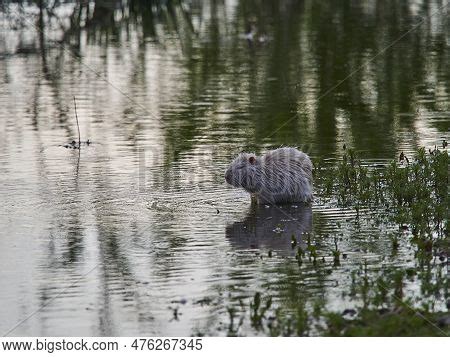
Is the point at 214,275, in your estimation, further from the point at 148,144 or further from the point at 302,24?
Result: the point at 302,24

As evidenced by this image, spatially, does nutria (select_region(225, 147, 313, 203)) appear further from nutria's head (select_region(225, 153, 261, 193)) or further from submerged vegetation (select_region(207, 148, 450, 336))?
submerged vegetation (select_region(207, 148, 450, 336))

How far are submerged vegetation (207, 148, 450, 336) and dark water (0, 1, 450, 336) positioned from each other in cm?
16

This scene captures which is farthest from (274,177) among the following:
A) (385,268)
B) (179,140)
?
(179,140)

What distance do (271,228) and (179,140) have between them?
5351 millimetres

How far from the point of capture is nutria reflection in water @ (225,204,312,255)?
11.2 meters

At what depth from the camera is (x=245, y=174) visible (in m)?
12.9

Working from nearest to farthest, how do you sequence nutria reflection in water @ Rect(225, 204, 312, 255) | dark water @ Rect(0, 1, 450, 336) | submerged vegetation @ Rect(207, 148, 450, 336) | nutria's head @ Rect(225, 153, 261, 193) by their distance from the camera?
submerged vegetation @ Rect(207, 148, 450, 336), dark water @ Rect(0, 1, 450, 336), nutria reflection in water @ Rect(225, 204, 312, 255), nutria's head @ Rect(225, 153, 261, 193)

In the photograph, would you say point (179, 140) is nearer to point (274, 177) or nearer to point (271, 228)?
point (274, 177)

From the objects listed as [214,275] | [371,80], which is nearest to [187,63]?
[371,80]

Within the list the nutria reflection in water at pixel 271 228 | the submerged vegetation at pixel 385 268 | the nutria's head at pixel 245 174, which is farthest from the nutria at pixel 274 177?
the submerged vegetation at pixel 385 268

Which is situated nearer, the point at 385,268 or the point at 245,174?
the point at 385,268

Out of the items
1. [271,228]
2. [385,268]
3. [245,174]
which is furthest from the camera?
[245,174]

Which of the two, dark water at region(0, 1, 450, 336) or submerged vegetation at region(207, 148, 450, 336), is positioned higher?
submerged vegetation at region(207, 148, 450, 336)

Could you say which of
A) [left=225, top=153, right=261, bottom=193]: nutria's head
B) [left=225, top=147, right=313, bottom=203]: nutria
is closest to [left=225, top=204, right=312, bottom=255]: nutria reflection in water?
[left=225, top=147, right=313, bottom=203]: nutria
